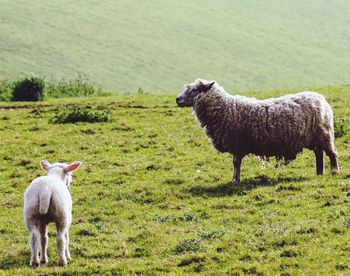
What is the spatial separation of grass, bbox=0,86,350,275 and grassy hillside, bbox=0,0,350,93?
28.0 m

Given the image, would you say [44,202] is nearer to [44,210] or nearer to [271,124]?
[44,210]

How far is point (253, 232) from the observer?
41.1ft

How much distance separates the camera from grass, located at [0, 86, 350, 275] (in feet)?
36.9

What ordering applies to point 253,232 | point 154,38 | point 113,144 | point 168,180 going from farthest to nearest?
point 154,38
point 113,144
point 168,180
point 253,232

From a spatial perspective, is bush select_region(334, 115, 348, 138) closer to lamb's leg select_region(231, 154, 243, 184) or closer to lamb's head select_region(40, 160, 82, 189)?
lamb's leg select_region(231, 154, 243, 184)

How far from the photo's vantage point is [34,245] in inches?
435

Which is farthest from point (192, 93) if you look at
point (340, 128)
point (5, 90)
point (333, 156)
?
point (5, 90)

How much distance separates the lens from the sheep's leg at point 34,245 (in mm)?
10922

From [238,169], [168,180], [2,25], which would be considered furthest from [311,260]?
[2,25]

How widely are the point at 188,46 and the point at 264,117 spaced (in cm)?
4707

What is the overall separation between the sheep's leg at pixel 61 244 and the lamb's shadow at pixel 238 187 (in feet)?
17.1

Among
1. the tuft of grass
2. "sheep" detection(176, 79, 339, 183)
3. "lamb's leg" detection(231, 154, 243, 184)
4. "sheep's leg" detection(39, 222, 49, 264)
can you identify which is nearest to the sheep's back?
"sheep" detection(176, 79, 339, 183)

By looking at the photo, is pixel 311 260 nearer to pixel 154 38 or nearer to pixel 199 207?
pixel 199 207

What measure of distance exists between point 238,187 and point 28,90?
70.8ft
